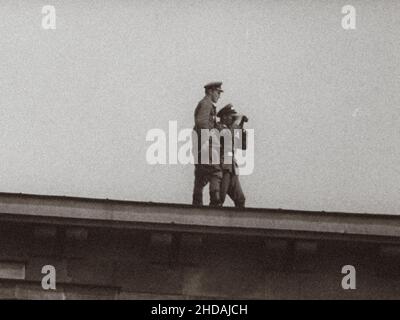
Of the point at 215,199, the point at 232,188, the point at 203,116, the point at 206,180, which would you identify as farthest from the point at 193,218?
the point at 203,116

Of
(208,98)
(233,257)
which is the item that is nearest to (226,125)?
(208,98)

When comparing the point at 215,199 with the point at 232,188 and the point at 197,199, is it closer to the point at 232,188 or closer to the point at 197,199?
the point at 197,199

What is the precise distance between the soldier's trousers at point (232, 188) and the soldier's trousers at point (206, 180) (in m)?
0.15

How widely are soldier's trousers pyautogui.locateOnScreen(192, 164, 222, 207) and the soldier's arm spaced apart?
709 millimetres

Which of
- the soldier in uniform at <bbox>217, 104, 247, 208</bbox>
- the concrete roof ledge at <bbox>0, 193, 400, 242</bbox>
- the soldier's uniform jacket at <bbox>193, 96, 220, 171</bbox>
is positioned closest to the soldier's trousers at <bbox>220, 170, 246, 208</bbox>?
the soldier in uniform at <bbox>217, 104, 247, 208</bbox>

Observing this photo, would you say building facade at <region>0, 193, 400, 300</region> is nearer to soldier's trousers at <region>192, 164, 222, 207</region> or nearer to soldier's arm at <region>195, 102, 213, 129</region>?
soldier's trousers at <region>192, 164, 222, 207</region>

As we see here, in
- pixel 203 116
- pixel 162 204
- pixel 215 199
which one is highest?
pixel 203 116

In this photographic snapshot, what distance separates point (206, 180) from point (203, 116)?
114 cm

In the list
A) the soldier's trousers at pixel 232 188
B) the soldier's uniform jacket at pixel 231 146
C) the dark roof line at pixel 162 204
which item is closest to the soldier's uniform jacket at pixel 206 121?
the soldier's uniform jacket at pixel 231 146

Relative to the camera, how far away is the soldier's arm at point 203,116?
103 ft

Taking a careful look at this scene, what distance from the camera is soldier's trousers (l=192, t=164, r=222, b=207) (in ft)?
103

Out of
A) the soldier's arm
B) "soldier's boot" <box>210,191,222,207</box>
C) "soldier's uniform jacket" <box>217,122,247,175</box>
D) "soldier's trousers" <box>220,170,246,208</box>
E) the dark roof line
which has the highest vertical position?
the soldier's arm

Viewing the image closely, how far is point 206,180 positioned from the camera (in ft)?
103

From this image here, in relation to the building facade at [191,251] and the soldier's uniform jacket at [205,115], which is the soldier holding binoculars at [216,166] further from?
the building facade at [191,251]
